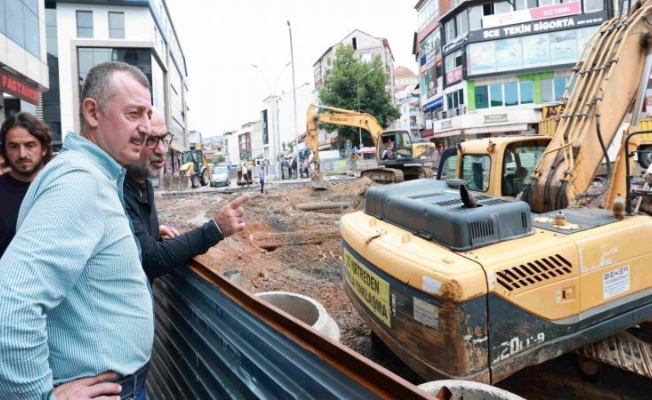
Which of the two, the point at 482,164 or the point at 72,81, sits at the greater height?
the point at 72,81

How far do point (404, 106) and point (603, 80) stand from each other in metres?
63.0

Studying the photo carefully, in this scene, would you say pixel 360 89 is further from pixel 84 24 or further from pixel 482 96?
pixel 84 24

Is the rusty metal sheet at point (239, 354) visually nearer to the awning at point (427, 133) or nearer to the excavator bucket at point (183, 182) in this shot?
the excavator bucket at point (183, 182)

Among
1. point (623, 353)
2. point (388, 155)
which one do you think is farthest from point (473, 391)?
point (388, 155)

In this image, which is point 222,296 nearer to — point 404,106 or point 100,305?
point 100,305

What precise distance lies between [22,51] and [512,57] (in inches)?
1166

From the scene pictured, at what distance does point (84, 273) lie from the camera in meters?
1.37

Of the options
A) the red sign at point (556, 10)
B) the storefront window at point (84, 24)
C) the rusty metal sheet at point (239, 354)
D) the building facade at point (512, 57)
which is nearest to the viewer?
the rusty metal sheet at point (239, 354)

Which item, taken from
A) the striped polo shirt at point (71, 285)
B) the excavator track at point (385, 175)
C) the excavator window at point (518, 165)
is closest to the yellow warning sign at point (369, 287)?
the excavator window at point (518, 165)

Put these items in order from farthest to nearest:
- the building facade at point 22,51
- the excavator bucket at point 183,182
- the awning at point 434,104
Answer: the awning at point 434,104 < the excavator bucket at point 183,182 < the building facade at point 22,51

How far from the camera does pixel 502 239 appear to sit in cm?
321

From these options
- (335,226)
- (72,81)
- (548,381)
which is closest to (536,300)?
(548,381)

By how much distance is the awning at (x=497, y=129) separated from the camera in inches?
1293

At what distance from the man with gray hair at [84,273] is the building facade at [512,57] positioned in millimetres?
32645
